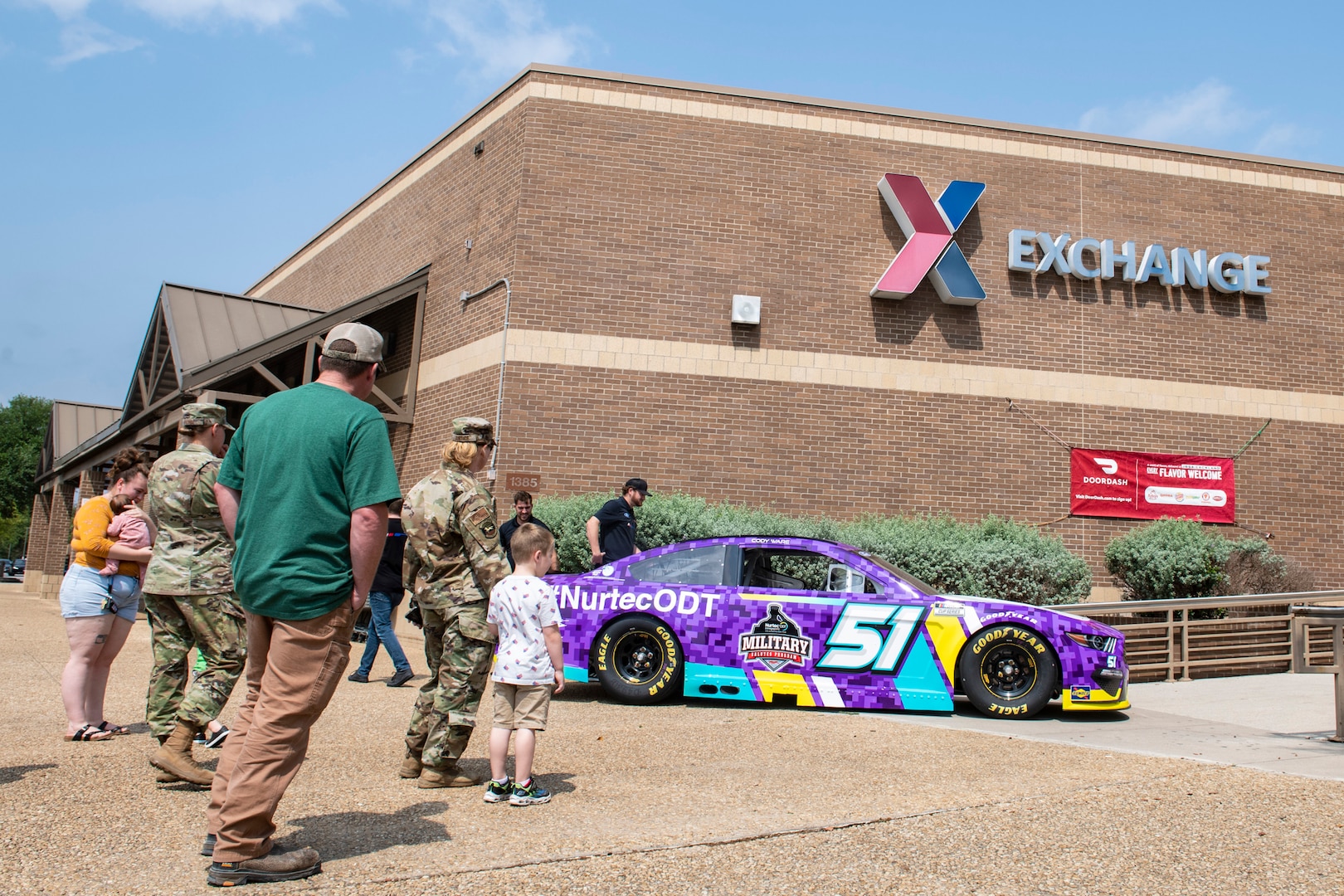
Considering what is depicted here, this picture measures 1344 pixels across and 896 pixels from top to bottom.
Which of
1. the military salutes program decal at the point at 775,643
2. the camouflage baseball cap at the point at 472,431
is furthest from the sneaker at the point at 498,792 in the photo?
the military salutes program decal at the point at 775,643

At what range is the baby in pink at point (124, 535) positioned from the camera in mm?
6703

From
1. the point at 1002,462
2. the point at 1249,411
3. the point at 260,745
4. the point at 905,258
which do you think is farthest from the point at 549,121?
the point at 260,745

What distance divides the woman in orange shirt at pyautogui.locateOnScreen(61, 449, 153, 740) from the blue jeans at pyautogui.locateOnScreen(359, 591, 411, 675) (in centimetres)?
305

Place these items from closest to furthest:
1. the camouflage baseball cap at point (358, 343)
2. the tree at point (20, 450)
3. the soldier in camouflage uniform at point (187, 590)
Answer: the camouflage baseball cap at point (358, 343)
the soldier in camouflage uniform at point (187, 590)
the tree at point (20, 450)

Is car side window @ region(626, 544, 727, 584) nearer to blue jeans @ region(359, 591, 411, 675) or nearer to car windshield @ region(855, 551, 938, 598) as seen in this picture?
car windshield @ region(855, 551, 938, 598)

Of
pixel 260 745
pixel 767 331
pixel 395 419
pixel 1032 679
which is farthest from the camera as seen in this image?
pixel 395 419

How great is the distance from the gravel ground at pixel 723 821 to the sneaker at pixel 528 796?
0.14 metres

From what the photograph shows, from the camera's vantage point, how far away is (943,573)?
41.4 feet

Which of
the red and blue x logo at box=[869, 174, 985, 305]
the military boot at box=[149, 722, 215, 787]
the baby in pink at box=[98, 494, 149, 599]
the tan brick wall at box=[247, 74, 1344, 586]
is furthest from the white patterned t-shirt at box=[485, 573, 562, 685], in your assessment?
the red and blue x logo at box=[869, 174, 985, 305]

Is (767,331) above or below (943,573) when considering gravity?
above

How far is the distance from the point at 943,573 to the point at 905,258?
522 centimetres

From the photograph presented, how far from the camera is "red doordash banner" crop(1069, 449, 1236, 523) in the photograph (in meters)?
15.7

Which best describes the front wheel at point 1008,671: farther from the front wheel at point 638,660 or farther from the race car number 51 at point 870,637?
the front wheel at point 638,660

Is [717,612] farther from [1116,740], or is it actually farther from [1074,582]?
[1074,582]
